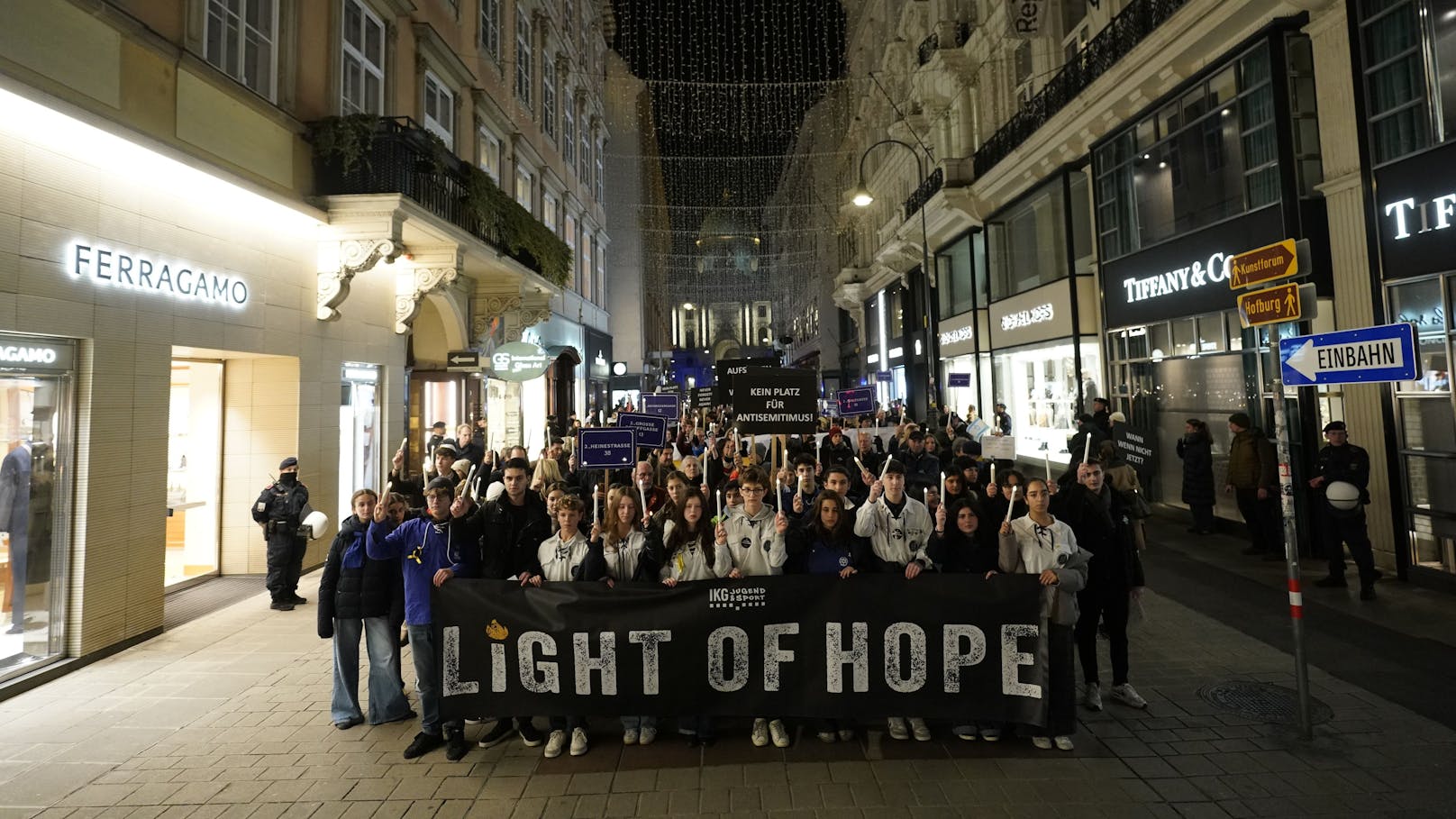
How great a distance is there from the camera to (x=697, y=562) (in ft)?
16.6

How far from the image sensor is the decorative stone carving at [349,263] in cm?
1009

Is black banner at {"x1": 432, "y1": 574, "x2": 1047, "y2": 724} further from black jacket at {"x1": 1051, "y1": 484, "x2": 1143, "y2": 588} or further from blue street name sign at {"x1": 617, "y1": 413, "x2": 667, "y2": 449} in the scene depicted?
blue street name sign at {"x1": 617, "y1": 413, "x2": 667, "y2": 449}

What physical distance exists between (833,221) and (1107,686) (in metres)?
37.3

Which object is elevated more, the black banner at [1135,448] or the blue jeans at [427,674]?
the black banner at [1135,448]

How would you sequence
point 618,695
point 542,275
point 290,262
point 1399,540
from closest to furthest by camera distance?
point 618,695 < point 1399,540 < point 290,262 < point 542,275

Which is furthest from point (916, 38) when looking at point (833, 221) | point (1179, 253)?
point (1179, 253)

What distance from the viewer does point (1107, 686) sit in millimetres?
5664

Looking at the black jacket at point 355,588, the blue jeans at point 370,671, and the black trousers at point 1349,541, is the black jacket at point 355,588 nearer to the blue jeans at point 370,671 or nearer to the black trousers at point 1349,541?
the blue jeans at point 370,671

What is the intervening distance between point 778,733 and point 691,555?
1406 mm

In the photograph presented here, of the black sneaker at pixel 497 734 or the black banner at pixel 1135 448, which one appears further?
the black banner at pixel 1135 448

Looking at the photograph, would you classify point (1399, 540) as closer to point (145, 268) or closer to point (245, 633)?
point (245, 633)

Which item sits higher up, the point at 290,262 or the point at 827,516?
the point at 290,262

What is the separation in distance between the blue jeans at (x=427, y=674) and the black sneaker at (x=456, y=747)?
15 centimetres

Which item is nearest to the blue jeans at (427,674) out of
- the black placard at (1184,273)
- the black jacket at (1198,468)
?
the black placard at (1184,273)
